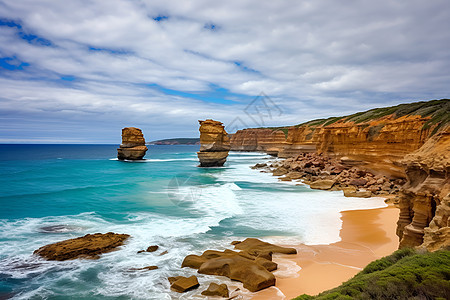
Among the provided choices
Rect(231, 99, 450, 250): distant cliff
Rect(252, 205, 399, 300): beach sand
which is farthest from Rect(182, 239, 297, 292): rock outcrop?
Rect(231, 99, 450, 250): distant cliff

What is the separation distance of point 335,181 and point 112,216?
795 inches

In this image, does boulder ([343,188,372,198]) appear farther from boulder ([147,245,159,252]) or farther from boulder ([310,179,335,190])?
boulder ([147,245,159,252])

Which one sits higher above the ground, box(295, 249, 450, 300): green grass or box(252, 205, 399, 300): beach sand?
box(295, 249, 450, 300): green grass

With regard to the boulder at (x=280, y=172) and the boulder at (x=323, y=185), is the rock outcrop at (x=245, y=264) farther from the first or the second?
the boulder at (x=280, y=172)

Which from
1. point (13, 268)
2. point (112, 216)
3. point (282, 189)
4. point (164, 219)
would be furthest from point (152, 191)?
point (13, 268)

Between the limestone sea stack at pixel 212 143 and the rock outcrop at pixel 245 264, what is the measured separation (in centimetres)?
3479

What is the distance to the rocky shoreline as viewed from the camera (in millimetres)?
21906

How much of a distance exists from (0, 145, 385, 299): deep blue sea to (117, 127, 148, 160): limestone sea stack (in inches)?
1234

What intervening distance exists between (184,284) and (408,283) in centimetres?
553

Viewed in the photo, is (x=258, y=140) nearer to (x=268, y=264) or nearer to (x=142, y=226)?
(x=142, y=226)

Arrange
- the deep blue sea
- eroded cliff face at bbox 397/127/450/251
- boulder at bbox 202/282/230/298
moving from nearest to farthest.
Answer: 1. eroded cliff face at bbox 397/127/450/251
2. boulder at bbox 202/282/230/298
3. the deep blue sea

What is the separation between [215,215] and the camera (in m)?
16.6

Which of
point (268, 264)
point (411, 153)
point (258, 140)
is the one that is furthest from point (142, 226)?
point (258, 140)

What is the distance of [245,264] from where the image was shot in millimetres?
8398
